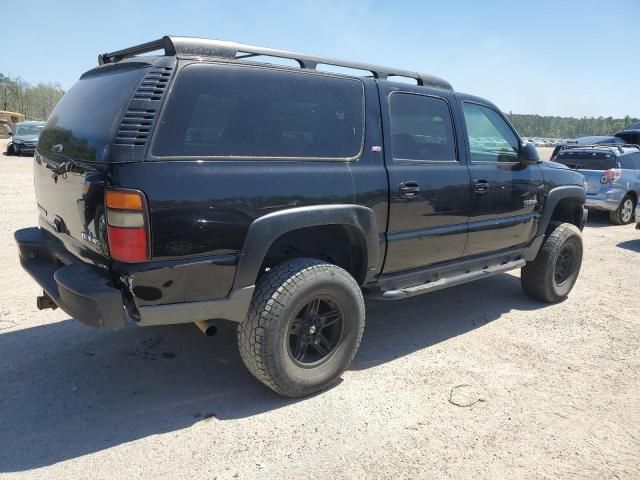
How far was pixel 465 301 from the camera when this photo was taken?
517 centimetres

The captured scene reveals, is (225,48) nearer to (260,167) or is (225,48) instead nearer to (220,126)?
(220,126)

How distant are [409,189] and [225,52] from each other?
1.53 m

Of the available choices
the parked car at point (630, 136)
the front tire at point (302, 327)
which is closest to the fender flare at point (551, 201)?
the front tire at point (302, 327)

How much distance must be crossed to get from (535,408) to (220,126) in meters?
2.56

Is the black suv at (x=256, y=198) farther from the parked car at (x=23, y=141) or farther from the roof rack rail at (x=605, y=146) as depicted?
the parked car at (x=23, y=141)

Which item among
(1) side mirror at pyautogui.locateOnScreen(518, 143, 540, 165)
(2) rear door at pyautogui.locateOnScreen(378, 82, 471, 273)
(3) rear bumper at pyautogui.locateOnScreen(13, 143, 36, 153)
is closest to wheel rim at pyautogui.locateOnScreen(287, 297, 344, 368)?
(2) rear door at pyautogui.locateOnScreen(378, 82, 471, 273)

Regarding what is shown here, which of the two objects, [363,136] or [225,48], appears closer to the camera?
[225,48]

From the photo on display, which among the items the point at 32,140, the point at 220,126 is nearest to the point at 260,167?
the point at 220,126

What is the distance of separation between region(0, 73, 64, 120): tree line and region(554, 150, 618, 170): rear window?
6989cm

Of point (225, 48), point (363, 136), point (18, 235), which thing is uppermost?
point (225, 48)

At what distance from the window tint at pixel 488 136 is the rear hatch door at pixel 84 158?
8.86 feet

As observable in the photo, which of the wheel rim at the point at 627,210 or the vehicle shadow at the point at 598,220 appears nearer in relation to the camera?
the wheel rim at the point at 627,210

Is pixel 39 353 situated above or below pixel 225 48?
below

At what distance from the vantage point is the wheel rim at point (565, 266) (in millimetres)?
5240
